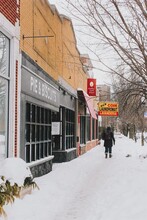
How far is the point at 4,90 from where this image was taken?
10.1 metres

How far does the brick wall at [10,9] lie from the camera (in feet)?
30.8

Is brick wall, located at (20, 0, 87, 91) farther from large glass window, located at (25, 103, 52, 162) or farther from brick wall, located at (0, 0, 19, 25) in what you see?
large glass window, located at (25, 103, 52, 162)

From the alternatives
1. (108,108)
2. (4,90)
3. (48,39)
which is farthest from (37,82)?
(108,108)

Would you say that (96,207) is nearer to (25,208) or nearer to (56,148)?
Result: (25,208)

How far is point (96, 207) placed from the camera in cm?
861

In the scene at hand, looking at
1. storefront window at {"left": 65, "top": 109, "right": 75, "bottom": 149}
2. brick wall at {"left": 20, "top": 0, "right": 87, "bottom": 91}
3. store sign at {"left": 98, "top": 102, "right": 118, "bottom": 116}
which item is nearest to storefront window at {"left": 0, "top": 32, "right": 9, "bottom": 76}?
brick wall at {"left": 20, "top": 0, "right": 87, "bottom": 91}

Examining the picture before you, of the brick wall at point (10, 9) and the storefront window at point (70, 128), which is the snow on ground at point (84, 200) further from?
the storefront window at point (70, 128)

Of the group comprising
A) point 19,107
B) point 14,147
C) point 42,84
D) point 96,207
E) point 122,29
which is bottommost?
point 96,207

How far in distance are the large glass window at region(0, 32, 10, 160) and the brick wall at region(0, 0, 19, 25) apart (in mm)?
469

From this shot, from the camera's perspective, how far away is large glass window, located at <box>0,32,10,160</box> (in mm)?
9875

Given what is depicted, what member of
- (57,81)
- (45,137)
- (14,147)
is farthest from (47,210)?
(57,81)

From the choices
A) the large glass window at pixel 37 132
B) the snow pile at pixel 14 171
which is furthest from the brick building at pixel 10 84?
the large glass window at pixel 37 132

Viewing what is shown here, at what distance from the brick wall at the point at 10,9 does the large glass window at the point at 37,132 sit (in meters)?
2.84

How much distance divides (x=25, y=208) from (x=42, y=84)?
234 inches
